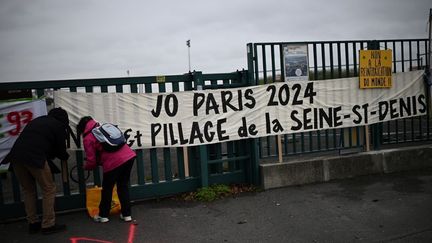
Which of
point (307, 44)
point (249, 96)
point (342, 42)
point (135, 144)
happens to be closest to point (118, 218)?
point (135, 144)

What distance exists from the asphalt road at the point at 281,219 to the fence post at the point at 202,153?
50 centimetres

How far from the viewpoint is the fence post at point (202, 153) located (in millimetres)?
6578

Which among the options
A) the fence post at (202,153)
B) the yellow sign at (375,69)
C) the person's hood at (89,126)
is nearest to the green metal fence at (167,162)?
the fence post at (202,153)

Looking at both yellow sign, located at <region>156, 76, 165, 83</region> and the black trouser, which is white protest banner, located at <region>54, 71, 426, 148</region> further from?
the black trouser

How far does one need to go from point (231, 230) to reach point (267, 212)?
876mm

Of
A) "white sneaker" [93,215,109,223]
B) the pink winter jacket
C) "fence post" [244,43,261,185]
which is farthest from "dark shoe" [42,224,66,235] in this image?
"fence post" [244,43,261,185]

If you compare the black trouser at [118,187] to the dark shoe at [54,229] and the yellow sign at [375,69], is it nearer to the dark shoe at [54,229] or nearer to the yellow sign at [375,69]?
the dark shoe at [54,229]

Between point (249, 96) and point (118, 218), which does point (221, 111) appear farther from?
point (118, 218)

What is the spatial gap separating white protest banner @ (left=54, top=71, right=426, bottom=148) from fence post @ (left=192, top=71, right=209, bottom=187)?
0.13 meters

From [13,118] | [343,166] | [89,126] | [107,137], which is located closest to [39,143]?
[89,126]

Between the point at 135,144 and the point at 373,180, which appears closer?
the point at 135,144

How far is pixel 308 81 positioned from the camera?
7184mm

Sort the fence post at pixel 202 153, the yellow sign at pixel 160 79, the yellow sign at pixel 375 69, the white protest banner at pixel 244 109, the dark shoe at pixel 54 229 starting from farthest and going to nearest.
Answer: the yellow sign at pixel 375 69
the fence post at pixel 202 153
the yellow sign at pixel 160 79
the white protest banner at pixel 244 109
the dark shoe at pixel 54 229

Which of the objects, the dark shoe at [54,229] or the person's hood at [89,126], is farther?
the person's hood at [89,126]
